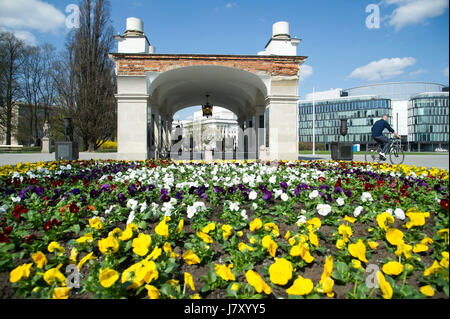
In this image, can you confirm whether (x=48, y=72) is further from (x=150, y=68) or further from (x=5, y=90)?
(x=150, y=68)

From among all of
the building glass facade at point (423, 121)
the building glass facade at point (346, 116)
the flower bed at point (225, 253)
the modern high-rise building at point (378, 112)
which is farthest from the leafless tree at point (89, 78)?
the building glass facade at point (423, 121)

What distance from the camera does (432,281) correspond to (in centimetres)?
140

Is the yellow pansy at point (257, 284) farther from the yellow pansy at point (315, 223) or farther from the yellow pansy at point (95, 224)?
the yellow pansy at point (95, 224)

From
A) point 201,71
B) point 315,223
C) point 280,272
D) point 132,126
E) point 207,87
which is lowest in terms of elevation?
point 280,272

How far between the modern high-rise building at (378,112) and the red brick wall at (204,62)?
2338 inches

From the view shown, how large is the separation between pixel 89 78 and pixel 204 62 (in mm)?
15322

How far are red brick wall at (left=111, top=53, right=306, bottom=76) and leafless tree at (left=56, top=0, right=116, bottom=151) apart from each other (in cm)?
1335

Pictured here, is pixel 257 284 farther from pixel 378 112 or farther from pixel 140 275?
pixel 378 112

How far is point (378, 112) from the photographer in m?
73.8

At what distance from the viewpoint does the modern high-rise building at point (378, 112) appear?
6756 cm

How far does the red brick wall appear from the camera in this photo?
1108 centimetres

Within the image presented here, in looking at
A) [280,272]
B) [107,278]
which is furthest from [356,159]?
[107,278]
